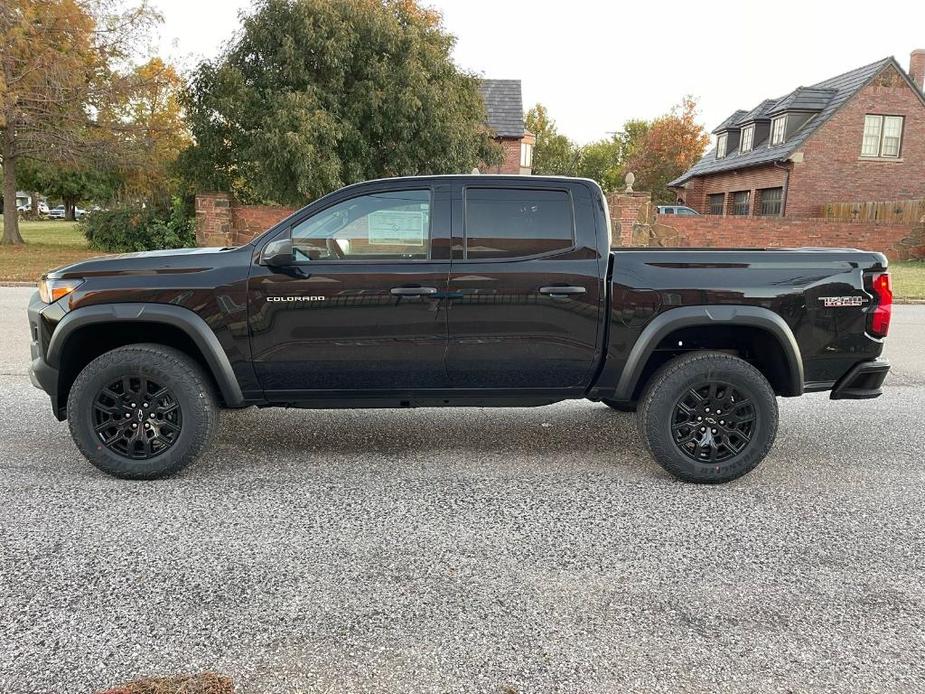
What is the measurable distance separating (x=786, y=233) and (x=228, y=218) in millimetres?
16006

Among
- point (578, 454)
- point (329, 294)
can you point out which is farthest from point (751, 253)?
point (329, 294)

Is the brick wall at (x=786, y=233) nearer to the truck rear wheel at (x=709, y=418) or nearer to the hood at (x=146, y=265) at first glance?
the truck rear wheel at (x=709, y=418)

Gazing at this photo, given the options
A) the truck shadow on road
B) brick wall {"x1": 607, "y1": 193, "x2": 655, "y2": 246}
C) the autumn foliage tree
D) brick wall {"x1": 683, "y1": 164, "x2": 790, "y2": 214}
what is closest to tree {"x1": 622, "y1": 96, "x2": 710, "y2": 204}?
the autumn foliage tree

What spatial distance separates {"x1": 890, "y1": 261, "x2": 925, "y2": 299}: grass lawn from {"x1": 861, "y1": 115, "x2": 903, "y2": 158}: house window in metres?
9.12

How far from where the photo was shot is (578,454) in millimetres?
5086

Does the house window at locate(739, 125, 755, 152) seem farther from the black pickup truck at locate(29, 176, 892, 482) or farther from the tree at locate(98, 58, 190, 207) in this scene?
the black pickup truck at locate(29, 176, 892, 482)

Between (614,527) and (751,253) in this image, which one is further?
(751,253)

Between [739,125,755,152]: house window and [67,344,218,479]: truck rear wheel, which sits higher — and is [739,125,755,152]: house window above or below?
above

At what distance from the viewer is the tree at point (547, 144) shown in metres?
66.6

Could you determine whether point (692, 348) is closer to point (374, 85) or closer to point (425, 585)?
point (425, 585)

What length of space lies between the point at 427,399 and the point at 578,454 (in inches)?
48.1

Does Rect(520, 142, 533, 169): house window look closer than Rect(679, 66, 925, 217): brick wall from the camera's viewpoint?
No

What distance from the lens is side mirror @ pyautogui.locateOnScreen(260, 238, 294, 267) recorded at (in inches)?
170

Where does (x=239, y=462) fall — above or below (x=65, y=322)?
below
